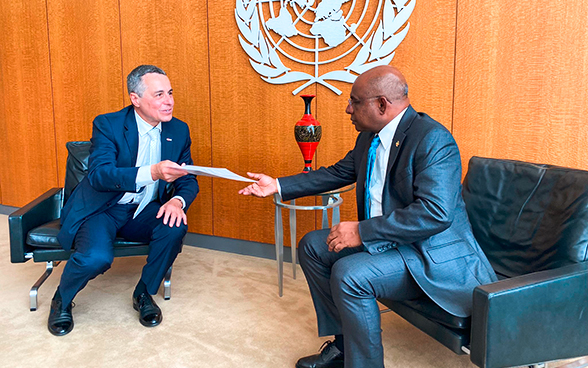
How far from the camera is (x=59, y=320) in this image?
2.62 metres

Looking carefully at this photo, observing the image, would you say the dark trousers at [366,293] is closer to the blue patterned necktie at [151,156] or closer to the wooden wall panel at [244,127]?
the blue patterned necktie at [151,156]

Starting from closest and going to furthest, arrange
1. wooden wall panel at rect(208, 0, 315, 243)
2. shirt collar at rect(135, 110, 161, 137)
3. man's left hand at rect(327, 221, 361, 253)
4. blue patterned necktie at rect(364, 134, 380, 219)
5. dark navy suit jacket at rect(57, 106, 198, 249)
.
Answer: man's left hand at rect(327, 221, 361, 253) → blue patterned necktie at rect(364, 134, 380, 219) → dark navy suit jacket at rect(57, 106, 198, 249) → shirt collar at rect(135, 110, 161, 137) → wooden wall panel at rect(208, 0, 315, 243)

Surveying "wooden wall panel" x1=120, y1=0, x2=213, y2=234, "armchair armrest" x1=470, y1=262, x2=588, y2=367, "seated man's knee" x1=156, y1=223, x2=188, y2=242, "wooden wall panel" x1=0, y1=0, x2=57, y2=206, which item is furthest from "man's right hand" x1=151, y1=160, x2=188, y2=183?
"wooden wall panel" x1=0, y1=0, x2=57, y2=206

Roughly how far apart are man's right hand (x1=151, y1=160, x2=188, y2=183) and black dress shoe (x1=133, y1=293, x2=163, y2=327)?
0.74 meters

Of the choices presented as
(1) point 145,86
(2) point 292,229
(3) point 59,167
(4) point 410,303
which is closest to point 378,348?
(4) point 410,303

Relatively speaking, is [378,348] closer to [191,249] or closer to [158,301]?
[158,301]

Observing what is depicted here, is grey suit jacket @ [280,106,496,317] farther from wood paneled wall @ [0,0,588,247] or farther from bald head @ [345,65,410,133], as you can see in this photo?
wood paneled wall @ [0,0,588,247]

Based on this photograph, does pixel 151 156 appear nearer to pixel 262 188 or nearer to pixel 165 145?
pixel 165 145

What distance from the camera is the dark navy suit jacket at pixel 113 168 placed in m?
2.70

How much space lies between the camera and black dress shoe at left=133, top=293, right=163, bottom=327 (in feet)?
8.80

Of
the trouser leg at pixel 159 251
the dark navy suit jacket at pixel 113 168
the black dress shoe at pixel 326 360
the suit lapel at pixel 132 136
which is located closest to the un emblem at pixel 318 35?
the dark navy suit jacket at pixel 113 168

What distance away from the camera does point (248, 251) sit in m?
3.92

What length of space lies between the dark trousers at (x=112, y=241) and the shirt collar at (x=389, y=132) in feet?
4.33

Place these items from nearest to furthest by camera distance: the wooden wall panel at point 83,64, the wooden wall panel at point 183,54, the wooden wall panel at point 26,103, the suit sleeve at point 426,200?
the suit sleeve at point 426,200, the wooden wall panel at point 183,54, the wooden wall panel at point 83,64, the wooden wall panel at point 26,103
